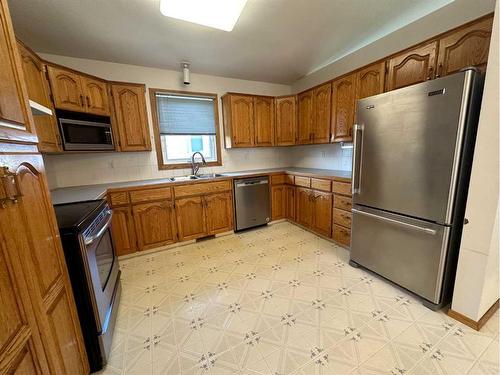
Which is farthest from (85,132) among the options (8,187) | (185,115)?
(8,187)

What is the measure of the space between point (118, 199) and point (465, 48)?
3.48 m

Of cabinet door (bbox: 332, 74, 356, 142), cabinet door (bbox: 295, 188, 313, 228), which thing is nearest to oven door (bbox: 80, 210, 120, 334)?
cabinet door (bbox: 295, 188, 313, 228)

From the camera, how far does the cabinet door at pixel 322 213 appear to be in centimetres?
275

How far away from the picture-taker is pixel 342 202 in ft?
8.35

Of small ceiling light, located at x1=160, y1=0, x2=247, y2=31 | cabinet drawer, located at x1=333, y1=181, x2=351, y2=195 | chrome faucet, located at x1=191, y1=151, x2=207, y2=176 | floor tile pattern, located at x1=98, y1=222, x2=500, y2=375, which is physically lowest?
floor tile pattern, located at x1=98, y1=222, x2=500, y2=375

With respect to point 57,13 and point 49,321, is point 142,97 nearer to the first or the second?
point 57,13

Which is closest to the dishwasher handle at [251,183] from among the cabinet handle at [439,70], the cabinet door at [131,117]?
the cabinet door at [131,117]

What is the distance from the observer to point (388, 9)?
6.26 feet

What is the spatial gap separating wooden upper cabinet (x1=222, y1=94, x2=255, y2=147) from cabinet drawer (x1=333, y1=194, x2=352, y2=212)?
1.56 m

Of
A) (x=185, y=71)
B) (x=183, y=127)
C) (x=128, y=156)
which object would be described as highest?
(x=185, y=71)

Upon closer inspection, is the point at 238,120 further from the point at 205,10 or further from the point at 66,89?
the point at 66,89

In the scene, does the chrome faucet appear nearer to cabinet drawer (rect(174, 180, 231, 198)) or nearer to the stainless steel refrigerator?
cabinet drawer (rect(174, 180, 231, 198))

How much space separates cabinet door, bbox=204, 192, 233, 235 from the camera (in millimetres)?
2988

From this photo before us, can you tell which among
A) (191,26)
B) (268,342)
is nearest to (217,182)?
(191,26)
